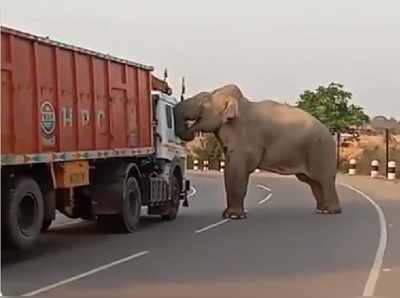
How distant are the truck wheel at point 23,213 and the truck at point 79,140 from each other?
0.05ft

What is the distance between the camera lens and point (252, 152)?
23203 millimetres

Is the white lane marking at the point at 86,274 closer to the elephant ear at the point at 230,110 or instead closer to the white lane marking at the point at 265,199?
the elephant ear at the point at 230,110

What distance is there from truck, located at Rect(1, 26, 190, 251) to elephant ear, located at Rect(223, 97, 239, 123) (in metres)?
1.28

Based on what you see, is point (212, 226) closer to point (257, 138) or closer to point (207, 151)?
point (257, 138)

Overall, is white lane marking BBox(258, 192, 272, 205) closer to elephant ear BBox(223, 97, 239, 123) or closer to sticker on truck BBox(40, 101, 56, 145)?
elephant ear BBox(223, 97, 239, 123)

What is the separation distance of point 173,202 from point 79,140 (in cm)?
619

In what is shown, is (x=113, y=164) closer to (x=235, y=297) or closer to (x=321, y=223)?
(x=321, y=223)

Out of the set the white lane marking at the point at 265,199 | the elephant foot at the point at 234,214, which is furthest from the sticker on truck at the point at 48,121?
the white lane marking at the point at 265,199

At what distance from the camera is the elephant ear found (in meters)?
23.2

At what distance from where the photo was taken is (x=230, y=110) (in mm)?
23234

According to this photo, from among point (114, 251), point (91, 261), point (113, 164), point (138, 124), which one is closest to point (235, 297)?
point (91, 261)

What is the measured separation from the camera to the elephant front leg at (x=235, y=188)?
2252cm

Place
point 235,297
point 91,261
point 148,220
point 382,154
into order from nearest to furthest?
point 235,297 < point 91,261 < point 148,220 < point 382,154

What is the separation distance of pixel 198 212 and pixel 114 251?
30.2ft
